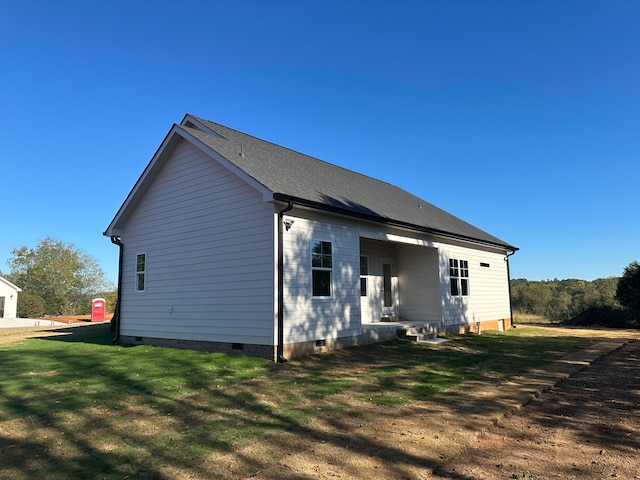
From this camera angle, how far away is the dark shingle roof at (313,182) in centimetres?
1093

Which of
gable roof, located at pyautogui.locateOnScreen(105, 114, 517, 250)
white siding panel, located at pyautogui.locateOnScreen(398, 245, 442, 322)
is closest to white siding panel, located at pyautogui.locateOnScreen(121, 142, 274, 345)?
gable roof, located at pyautogui.locateOnScreen(105, 114, 517, 250)

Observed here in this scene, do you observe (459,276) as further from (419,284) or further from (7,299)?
(7,299)

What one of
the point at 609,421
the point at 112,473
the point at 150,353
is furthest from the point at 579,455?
the point at 150,353

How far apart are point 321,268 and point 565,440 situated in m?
7.10

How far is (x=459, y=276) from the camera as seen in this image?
17250mm

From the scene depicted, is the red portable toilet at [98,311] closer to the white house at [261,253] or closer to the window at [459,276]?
the white house at [261,253]

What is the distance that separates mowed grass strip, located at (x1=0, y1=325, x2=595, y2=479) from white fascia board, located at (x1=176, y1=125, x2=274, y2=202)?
3.96 meters

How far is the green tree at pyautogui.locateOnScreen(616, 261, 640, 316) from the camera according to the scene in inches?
861

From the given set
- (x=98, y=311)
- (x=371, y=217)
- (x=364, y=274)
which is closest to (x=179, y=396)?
(x=371, y=217)

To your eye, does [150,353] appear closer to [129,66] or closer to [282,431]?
[282,431]

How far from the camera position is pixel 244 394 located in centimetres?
675

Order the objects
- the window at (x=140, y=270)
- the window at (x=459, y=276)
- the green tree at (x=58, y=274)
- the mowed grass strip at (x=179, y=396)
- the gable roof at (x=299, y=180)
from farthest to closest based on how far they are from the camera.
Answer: the green tree at (x=58, y=274), the window at (x=459, y=276), the window at (x=140, y=270), the gable roof at (x=299, y=180), the mowed grass strip at (x=179, y=396)

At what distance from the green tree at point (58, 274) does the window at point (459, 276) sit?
2199 inches

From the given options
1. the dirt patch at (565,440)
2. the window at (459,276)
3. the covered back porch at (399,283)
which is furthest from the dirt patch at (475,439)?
the window at (459,276)
